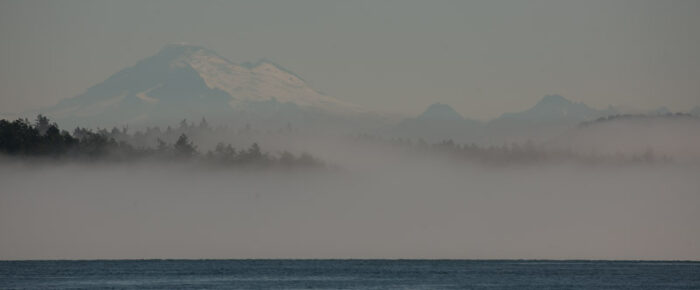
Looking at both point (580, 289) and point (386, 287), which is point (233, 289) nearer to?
point (386, 287)

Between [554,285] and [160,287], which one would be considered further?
[554,285]

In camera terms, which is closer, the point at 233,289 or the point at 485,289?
the point at 233,289

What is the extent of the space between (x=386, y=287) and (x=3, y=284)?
52.5 m

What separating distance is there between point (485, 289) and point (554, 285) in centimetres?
1328

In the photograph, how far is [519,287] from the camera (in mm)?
196000

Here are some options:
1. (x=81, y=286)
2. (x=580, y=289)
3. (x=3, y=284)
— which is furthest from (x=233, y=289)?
(x=580, y=289)

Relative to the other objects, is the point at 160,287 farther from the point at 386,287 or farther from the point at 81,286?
the point at 386,287

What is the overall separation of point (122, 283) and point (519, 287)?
56346 millimetres

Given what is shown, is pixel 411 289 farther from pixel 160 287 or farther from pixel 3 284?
pixel 3 284

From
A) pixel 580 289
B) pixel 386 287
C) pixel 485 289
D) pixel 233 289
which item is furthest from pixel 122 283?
pixel 580 289

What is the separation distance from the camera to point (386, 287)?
186 meters

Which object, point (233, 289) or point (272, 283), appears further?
point (272, 283)

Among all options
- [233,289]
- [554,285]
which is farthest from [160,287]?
[554,285]

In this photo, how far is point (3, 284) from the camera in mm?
188250
